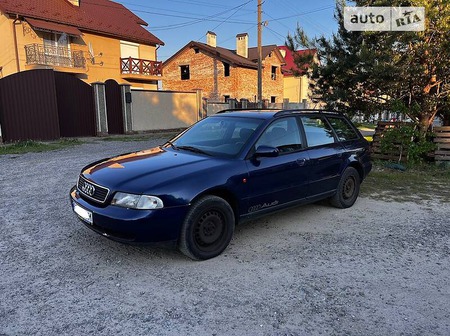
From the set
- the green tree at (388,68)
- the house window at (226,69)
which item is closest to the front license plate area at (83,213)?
the green tree at (388,68)

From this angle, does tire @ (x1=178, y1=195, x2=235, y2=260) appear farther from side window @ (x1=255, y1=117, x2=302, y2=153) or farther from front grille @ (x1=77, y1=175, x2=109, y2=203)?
side window @ (x1=255, y1=117, x2=302, y2=153)

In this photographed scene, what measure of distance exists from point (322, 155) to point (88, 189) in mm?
3013

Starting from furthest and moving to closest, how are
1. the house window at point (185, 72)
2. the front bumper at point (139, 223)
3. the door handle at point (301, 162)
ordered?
Answer: the house window at point (185, 72), the door handle at point (301, 162), the front bumper at point (139, 223)

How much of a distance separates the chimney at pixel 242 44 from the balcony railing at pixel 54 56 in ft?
61.7

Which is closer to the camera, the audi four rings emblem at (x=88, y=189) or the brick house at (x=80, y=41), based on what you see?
the audi four rings emblem at (x=88, y=189)

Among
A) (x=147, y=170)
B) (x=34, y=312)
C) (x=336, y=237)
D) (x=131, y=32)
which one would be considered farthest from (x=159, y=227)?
(x=131, y=32)

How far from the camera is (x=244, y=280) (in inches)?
129

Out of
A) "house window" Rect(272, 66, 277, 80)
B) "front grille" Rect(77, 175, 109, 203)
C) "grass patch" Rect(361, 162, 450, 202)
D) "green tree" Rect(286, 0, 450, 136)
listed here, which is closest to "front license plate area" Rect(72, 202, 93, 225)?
"front grille" Rect(77, 175, 109, 203)

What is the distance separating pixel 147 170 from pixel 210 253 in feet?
3.49

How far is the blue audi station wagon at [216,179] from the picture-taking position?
3307 mm

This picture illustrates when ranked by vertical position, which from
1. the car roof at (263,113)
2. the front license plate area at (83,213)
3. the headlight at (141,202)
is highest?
the car roof at (263,113)

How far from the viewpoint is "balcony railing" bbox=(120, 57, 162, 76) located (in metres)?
24.8

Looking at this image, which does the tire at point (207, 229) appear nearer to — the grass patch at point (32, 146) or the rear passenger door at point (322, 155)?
the rear passenger door at point (322, 155)

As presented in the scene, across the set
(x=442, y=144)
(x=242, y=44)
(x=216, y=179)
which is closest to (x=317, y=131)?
(x=216, y=179)
